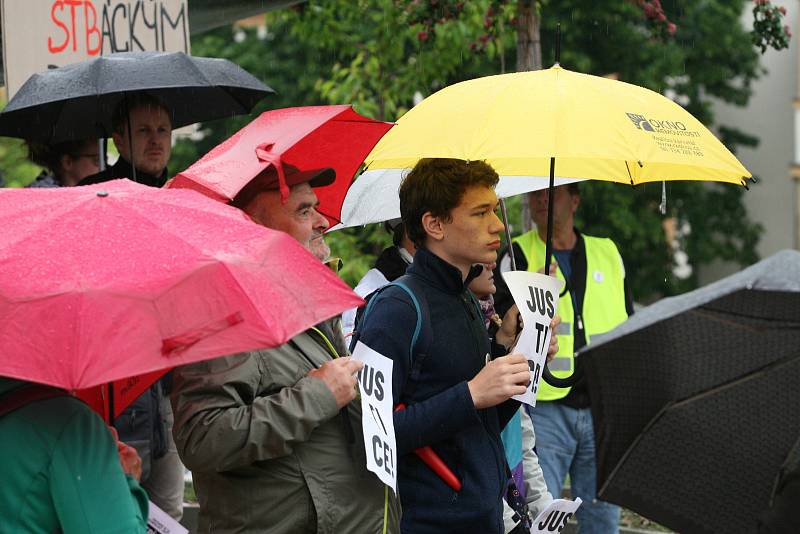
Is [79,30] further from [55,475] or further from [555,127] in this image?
[55,475]

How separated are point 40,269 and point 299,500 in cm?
131

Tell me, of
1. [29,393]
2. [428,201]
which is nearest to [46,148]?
[428,201]

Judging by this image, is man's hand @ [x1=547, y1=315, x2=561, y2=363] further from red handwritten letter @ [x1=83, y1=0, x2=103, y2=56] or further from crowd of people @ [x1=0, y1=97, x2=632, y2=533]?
red handwritten letter @ [x1=83, y1=0, x2=103, y2=56]

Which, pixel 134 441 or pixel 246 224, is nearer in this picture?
pixel 246 224

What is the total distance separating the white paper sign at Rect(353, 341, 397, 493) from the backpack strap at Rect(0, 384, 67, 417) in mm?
1095

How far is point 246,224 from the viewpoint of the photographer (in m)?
3.17

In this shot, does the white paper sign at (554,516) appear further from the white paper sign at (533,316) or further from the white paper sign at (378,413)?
the white paper sign at (378,413)

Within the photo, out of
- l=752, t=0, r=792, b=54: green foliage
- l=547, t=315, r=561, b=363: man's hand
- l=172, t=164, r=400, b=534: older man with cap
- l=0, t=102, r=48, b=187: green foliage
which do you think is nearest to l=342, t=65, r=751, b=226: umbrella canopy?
l=547, t=315, r=561, b=363: man's hand

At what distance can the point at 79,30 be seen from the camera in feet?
20.6

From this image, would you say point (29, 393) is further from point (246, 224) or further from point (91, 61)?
point (91, 61)

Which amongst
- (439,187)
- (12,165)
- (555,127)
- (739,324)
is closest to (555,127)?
(555,127)

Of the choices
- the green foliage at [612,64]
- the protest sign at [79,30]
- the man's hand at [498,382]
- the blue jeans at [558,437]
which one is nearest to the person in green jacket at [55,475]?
the man's hand at [498,382]

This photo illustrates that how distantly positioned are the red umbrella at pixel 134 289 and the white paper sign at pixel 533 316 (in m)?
1.47

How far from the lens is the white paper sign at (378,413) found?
382 centimetres
